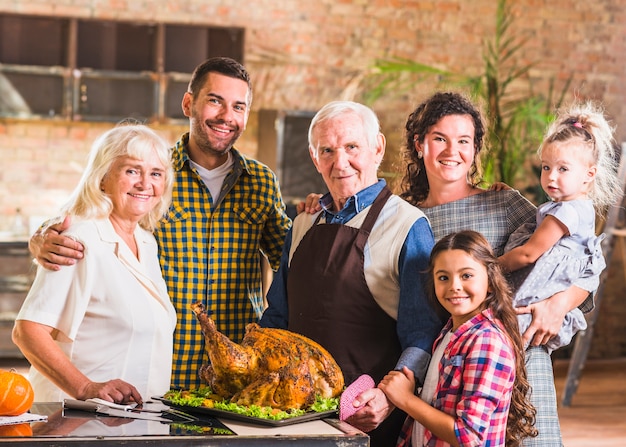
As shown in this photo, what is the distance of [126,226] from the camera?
286 centimetres

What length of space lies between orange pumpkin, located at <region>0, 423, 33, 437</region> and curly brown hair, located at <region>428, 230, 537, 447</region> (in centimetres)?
111

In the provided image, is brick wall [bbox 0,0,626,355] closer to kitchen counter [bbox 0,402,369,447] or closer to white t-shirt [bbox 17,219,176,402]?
white t-shirt [bbox 17,219,176,402]

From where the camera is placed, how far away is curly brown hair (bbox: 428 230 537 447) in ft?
8.09

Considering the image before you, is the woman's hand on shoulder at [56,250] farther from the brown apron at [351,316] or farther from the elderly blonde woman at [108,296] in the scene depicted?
the brown apron at [351,316]

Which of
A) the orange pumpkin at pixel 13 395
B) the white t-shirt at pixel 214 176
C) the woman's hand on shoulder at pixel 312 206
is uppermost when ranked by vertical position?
the white t-shirt at pixel 214 176

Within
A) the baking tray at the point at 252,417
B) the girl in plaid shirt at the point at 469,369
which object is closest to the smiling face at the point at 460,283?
the girl in plaid shirt at the point at 469,369

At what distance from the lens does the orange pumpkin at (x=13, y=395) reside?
6.92ft

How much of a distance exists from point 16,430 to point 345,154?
1.20 meters

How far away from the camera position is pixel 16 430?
2.01 meters

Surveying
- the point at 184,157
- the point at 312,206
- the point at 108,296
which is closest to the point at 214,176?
the point at 184,157

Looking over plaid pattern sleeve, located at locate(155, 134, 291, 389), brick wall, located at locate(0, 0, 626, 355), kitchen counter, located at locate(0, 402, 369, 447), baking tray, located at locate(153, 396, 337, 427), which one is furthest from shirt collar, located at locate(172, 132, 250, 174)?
brick wall, located at locate(0, 0, 626, 355)

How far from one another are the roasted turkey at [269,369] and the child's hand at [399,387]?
0.18 m

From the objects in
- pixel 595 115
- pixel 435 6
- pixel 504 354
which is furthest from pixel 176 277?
pixel 435 6

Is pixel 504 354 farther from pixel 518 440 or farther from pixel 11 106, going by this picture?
pixel 11 106
